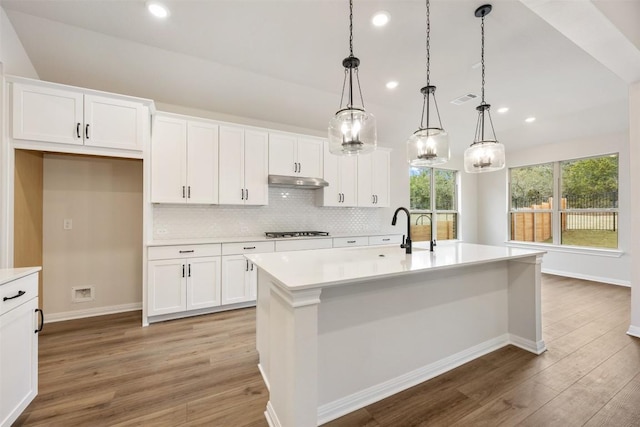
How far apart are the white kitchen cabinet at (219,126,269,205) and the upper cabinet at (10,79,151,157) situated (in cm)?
96

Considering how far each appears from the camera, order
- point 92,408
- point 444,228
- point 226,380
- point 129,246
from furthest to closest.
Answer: point 444,228 → point 129,246 → point 226,380 → point 92,408

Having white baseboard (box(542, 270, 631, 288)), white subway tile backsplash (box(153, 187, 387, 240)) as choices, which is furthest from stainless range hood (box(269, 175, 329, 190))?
Result: white baseboard (box(542, 270, 631, 288))

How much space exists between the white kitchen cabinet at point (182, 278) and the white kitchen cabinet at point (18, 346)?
1.25m

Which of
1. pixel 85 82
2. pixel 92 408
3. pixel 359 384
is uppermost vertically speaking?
pixel 85 82

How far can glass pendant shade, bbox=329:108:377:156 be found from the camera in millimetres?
2082

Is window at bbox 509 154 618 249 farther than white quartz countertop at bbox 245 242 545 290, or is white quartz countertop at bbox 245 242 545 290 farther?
window at bbox 509 154 618 249

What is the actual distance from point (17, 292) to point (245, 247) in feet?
7.03

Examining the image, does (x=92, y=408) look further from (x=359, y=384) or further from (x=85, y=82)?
(x=85, y=82)

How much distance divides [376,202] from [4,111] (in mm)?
4788

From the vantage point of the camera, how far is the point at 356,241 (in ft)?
15.0

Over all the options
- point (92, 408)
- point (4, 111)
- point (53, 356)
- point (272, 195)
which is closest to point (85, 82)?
point (4, 111)

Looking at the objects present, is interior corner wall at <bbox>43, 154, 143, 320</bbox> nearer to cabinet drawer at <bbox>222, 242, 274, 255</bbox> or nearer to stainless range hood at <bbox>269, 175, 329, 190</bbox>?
cabinet drawer at <bbox>222, 242, 274, 255</bbox>

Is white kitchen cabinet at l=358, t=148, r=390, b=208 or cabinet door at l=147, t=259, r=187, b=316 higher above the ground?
white kitchen cabinet at l=358, t=148, r=390, b=208

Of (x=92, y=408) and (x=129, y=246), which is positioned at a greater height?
(x=129, y=246)
